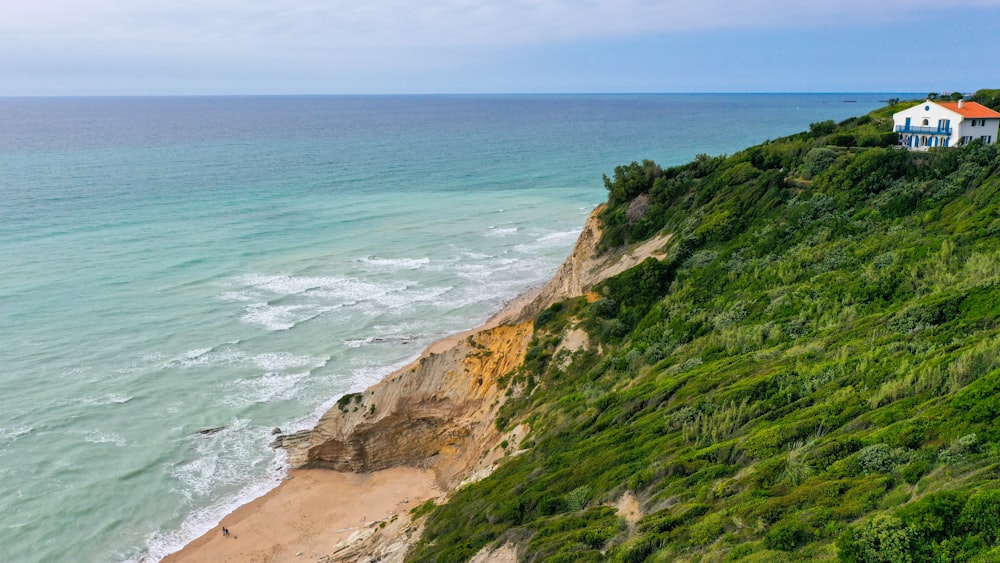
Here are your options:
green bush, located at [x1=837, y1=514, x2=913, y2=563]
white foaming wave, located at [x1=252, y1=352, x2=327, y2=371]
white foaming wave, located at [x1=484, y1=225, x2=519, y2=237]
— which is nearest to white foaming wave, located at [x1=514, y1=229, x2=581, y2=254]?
white foaming wave, located at [x1=484, y1=225, x2=519, y2=237]

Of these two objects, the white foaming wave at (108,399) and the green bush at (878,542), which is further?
the white foaming wave at (108,399)

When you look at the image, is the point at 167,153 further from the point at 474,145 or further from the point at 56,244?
the point at 56,244

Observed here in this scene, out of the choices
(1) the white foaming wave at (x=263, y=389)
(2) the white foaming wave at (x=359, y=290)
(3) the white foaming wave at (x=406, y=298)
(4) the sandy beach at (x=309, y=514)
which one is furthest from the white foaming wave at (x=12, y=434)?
(3) the white foaming wave at (x=406, y=298)

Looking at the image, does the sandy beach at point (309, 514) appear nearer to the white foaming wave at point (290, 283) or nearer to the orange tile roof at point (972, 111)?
the white foaming wave at point (290, 283)

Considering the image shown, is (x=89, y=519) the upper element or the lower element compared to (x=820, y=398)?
lower

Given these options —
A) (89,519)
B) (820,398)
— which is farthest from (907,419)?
(89,519)

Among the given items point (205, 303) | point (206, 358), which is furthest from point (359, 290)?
point (206, 358)

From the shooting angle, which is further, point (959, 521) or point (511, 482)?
point (511, 482)
